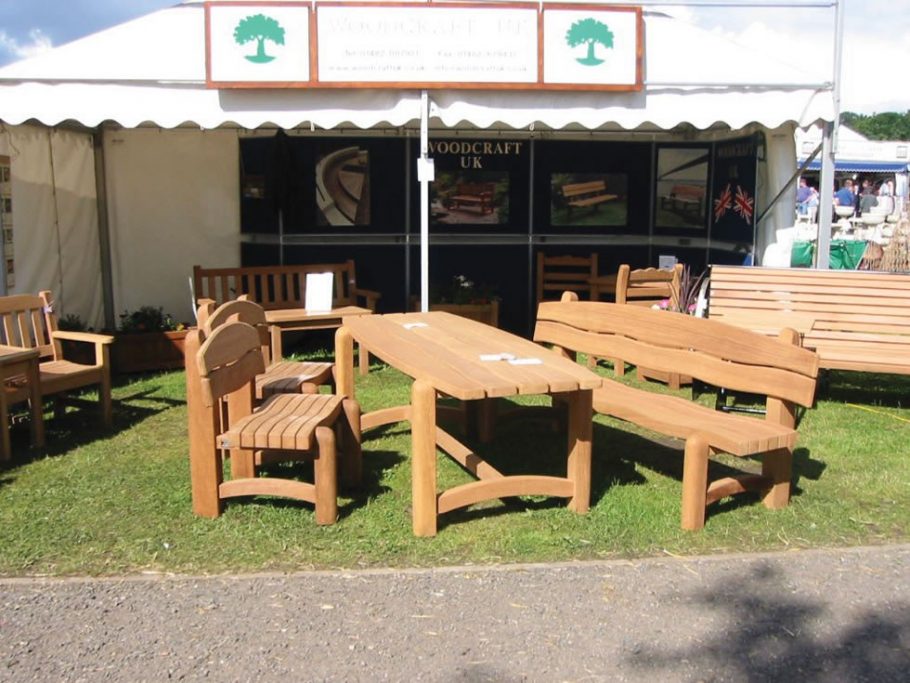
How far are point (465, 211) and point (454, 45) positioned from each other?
3821mm

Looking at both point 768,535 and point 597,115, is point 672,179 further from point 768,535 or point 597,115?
point 768,535

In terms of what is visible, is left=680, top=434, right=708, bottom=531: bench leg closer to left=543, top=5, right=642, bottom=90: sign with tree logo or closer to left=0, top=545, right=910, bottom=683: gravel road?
left=0, top=545, right=910, bottom=683: gravel road

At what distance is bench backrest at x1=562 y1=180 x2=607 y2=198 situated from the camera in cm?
1134

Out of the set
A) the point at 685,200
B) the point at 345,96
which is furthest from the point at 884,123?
the point at 345,96

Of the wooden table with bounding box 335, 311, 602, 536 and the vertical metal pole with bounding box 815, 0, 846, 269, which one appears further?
the vertical metal pole with bounding box 815, 0, 846, 269

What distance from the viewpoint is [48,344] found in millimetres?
7328

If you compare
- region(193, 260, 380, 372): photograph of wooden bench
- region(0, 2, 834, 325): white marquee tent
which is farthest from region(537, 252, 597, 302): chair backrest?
region(0, 2, 834, 325): white marquee tent

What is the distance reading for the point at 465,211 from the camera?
11273 mm

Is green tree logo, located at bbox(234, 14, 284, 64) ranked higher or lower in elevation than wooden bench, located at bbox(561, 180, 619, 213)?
higher

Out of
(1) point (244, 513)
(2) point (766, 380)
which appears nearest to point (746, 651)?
A: (2) point (766, 380)

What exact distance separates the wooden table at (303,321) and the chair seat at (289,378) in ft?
6.94

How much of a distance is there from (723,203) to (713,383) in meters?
5.37

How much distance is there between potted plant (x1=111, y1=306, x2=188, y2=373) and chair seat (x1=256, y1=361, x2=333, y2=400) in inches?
116

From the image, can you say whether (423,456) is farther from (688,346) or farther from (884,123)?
(884,123)
